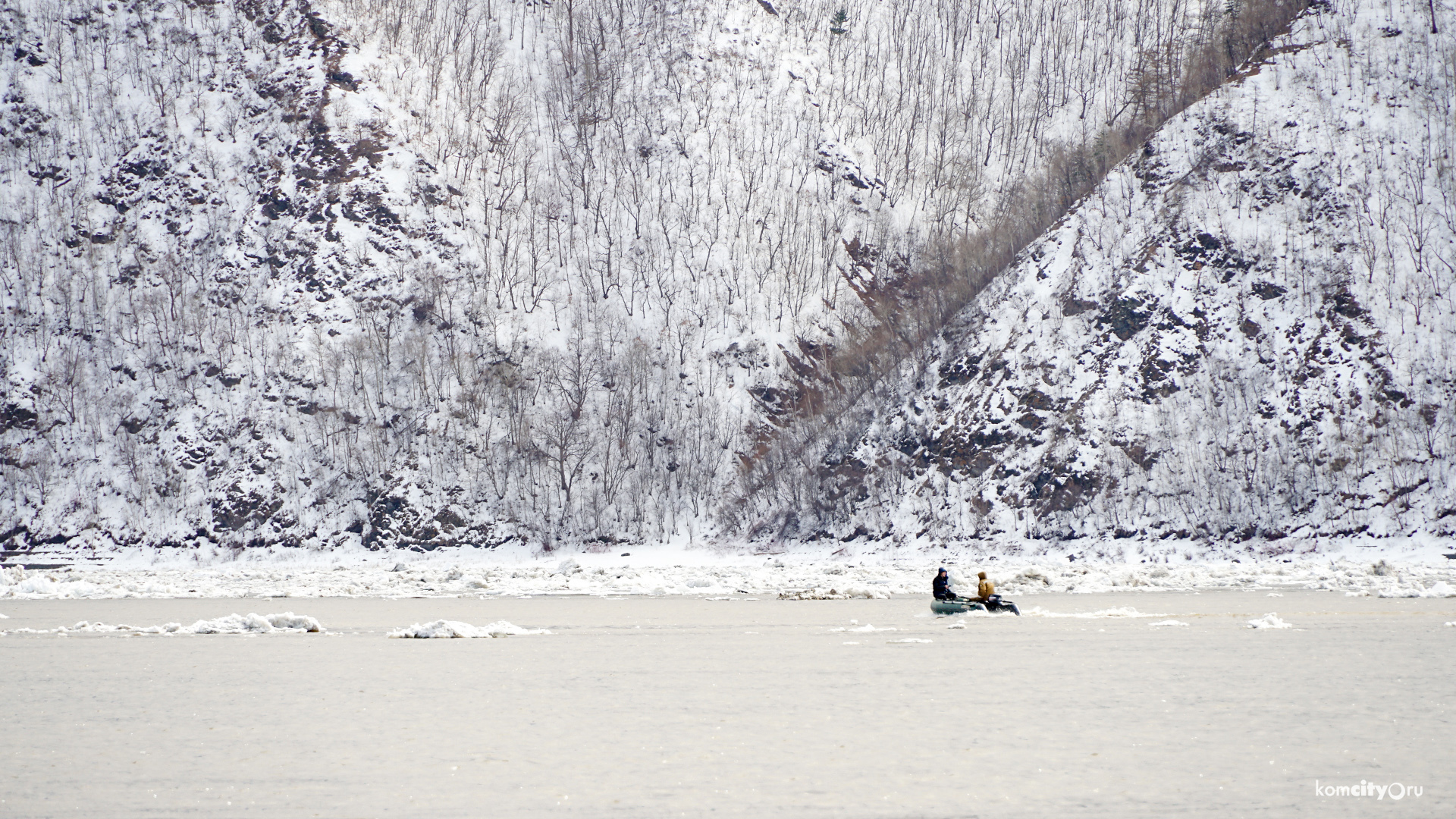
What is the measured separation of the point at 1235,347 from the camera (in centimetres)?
6244

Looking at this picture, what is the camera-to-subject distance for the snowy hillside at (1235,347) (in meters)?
57.3

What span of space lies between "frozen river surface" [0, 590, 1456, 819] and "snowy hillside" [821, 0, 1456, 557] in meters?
38.8

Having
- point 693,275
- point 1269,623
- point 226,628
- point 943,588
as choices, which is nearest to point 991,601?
point 943,588

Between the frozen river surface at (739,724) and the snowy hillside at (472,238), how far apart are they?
176ft

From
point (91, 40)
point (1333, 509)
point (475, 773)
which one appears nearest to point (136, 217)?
point (91, 40)

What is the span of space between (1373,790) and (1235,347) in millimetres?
58839

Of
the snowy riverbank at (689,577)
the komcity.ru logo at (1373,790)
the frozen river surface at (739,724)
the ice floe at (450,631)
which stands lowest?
the snowy riverbank at (689,577)

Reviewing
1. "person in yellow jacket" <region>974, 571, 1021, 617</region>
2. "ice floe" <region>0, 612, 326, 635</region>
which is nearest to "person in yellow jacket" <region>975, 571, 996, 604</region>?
"person in yellow jacket" <region>974, 571, 1021, 617</region>

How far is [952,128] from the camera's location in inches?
3807

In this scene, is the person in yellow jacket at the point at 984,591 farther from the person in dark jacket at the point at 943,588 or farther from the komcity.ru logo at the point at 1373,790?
the komcity.ru logo at the point at 1373,790

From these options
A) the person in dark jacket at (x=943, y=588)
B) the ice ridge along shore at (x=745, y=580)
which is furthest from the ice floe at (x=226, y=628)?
the person in dark jacket at (x=943, y=588)

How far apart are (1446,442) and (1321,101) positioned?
2314 centimetres

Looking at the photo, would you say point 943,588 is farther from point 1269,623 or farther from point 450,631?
point 450,631

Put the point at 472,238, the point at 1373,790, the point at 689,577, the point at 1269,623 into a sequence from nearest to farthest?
the point at 1373,790 → the point at 1269,623 → the point at 689,577 → the point at 472,238
